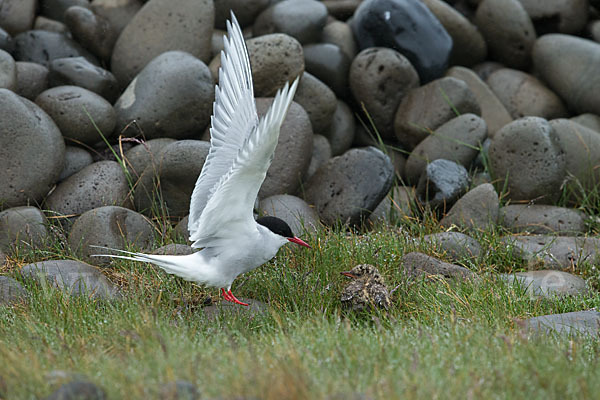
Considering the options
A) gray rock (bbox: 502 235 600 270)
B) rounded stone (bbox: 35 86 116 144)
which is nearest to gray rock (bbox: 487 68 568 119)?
gray rock (bbox: 502 235 600 270)

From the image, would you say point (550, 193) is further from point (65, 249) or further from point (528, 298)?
point (65, 249)

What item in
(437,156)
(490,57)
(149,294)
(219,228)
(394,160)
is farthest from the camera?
(490,57)

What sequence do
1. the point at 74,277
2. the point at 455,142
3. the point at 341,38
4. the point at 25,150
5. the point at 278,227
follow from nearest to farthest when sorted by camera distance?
the point at 278,227 → the point at 74,277 → the point at 25,150 → the point at 455,142 → the point at 341,38

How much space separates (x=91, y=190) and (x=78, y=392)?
3.24 metres

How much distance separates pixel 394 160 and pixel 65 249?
10.7 ft

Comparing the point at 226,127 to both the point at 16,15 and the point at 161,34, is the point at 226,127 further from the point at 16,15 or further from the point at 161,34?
the point at 16,15

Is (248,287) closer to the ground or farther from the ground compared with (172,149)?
closer to the ground

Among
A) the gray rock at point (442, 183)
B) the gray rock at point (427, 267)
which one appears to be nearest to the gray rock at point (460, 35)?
the gray rock at point (442, 183)

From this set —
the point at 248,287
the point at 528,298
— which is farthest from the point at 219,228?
the point at 528,298

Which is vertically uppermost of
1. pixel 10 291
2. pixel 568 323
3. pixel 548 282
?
pixel 568 323

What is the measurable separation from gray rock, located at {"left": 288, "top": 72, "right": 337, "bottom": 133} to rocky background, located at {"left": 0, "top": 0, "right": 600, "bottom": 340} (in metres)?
0.02

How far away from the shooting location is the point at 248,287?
4.48m

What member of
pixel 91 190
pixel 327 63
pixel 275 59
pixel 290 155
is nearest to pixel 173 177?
pixel 91 190

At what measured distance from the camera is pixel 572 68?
7.17m
